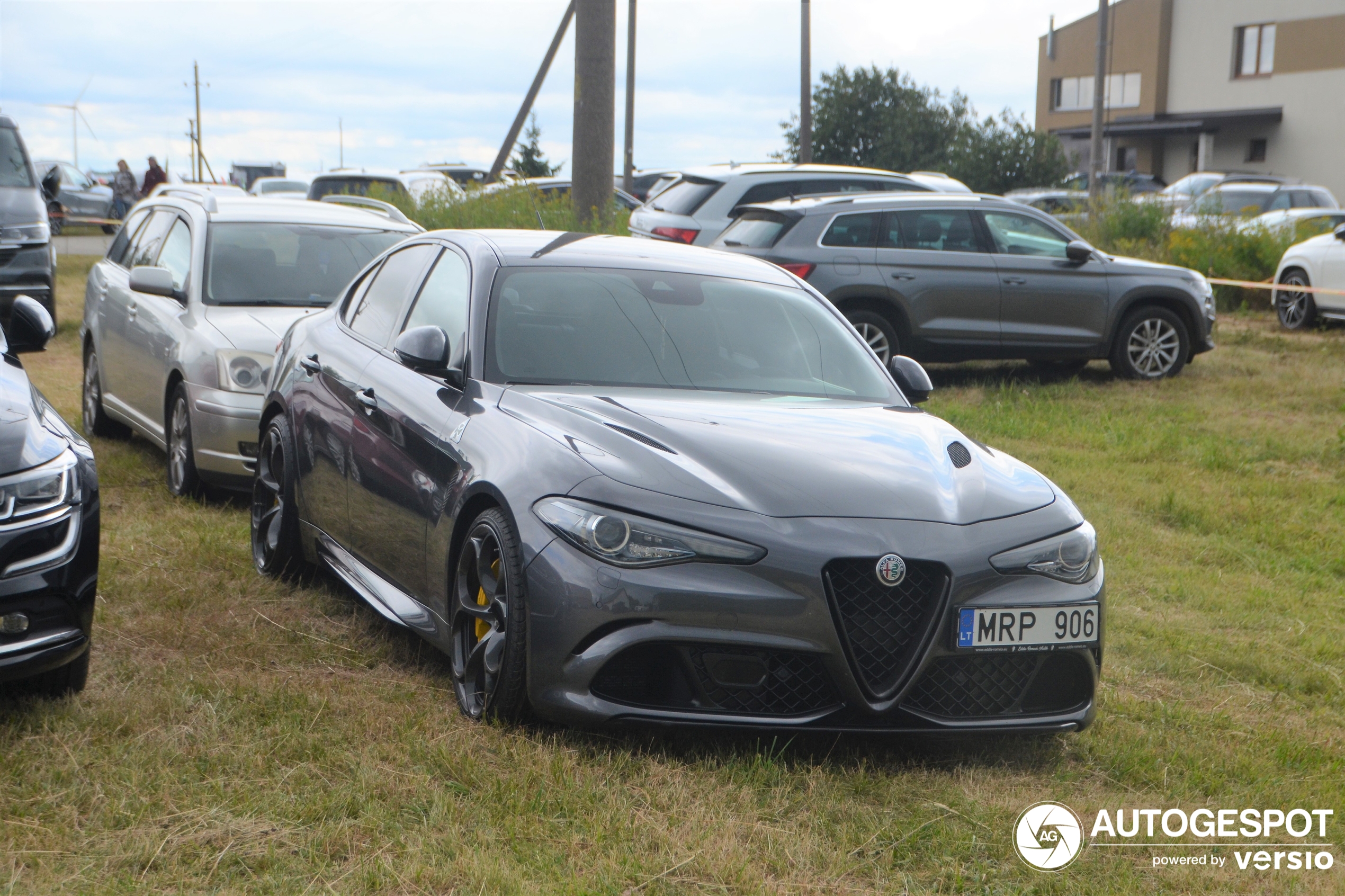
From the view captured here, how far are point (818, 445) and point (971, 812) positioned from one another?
1.14 m

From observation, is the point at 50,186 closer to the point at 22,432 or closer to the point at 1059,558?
the point at 22,432

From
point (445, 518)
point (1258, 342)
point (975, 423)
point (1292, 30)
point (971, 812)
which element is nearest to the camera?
point (971, 812)

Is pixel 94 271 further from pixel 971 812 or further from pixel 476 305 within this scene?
pixel 971 812

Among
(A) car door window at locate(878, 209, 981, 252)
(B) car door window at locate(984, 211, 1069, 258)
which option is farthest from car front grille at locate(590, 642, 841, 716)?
(B) car door window at locate(984, 211, 1069, 258)

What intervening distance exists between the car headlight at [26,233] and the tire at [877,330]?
7.87 meters

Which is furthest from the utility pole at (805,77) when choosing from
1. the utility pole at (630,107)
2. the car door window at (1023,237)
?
the car door window at (1023,237)

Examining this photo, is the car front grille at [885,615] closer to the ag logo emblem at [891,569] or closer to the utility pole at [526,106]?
the ag logo emblem at [891,569]

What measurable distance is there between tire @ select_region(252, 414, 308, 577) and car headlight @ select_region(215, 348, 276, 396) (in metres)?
0.83

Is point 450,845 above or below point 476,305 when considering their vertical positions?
below

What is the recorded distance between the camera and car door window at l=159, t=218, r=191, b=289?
26.6 feet

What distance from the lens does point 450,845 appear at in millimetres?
3361

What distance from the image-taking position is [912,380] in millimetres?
5371

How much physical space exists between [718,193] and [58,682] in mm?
10079

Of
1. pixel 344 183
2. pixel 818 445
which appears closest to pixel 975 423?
pixel 818 445
